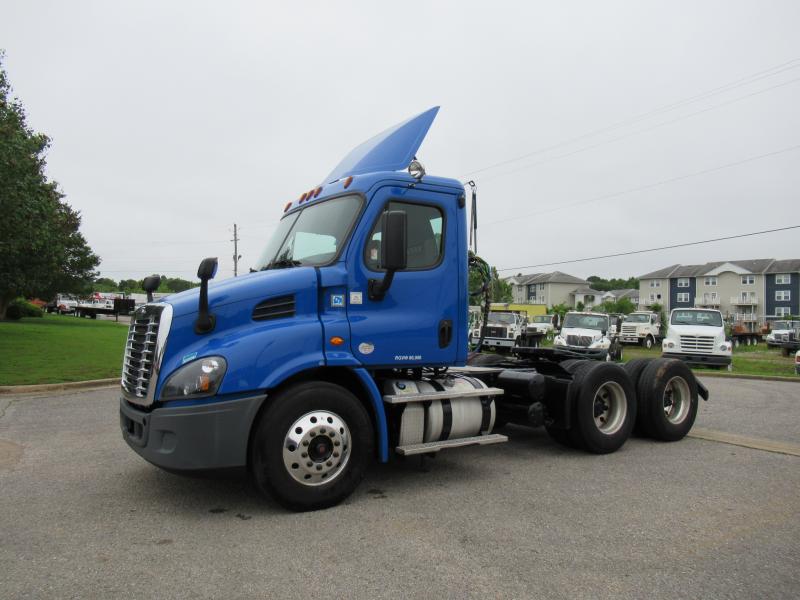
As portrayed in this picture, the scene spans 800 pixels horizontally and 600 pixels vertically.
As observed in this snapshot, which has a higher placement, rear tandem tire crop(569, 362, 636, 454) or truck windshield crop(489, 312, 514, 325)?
truck windshield crop(489, 312, 514, 325)

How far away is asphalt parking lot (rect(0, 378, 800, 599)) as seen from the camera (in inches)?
136

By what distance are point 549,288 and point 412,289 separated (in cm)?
10897

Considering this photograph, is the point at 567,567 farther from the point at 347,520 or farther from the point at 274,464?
the point at 274,464

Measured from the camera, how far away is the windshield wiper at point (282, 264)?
17.4 feet

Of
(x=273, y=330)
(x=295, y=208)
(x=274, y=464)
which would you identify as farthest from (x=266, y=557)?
(x=295, y=208)

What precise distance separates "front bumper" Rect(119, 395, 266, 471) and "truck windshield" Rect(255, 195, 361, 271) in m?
1.40

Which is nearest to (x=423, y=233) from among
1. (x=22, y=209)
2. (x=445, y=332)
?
(x=445, y=332)

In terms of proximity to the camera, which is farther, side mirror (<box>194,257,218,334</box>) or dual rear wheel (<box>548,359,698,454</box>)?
dual rear wheel (<box>548,359,698,454</box>)

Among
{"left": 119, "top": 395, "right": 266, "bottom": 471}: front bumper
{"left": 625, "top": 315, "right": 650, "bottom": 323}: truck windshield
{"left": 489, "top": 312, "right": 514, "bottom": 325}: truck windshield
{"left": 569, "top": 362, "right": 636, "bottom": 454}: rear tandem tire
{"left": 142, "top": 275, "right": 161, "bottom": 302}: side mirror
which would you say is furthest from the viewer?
{"left": 625, "top": 315, "right": 650, "bottom": 323}: truck windshield

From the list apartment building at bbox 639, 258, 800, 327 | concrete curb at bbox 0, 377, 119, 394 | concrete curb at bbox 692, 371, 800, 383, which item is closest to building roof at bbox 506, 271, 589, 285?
apartment building at bbox 639, 258, 800, 327

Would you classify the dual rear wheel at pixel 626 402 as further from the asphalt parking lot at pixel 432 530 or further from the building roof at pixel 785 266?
the building roof at pixel 785 266

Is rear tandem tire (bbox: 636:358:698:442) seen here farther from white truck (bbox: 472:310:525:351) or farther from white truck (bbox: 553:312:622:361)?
white truck (bbox: 472:310:525:351)

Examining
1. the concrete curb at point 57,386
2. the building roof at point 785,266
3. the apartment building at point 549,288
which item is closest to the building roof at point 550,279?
the apartment building at point 549,288

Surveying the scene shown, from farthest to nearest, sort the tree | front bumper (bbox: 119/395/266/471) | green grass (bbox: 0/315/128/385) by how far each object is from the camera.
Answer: the tree
green grass (bbox: 0/315/128/385)
front bumper (bbox: 119/395/266/471)
